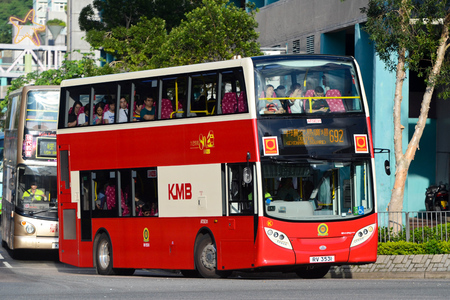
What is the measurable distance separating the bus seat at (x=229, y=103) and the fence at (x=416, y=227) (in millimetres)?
5019

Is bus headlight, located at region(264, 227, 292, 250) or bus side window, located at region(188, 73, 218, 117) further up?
bus side window, located at region(188, 73, 218, 117)

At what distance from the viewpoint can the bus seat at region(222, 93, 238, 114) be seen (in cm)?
1627

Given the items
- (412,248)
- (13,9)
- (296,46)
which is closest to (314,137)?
(412,248)

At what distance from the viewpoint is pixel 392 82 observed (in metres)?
26.4

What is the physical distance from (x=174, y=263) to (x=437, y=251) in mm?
5126

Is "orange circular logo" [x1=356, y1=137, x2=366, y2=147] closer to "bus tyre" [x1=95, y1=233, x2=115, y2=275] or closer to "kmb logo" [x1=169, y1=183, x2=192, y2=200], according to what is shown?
"kmb logo" [x1=169, y1=183, x2=192, y2=200]

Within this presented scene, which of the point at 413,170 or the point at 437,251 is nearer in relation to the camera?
the point at 437,251

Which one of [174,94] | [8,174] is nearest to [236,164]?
Result: [174,94]

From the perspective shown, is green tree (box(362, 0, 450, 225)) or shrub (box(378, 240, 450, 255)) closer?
shrub (box(378, 240, 450, 255))

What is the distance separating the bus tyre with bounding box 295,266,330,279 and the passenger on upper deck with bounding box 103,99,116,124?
4856 millimetres

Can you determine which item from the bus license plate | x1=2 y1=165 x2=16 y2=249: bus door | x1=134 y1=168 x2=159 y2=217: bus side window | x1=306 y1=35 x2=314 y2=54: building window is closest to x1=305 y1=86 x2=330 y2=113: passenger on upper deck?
the bus license plate

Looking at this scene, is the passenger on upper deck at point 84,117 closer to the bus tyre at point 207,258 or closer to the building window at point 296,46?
the bus tyre at point 207,258

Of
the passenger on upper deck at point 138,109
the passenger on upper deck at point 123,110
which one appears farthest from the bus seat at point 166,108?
the passenger on upper deck at point 123,110

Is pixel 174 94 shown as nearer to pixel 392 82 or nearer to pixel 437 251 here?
pixel 437 251
